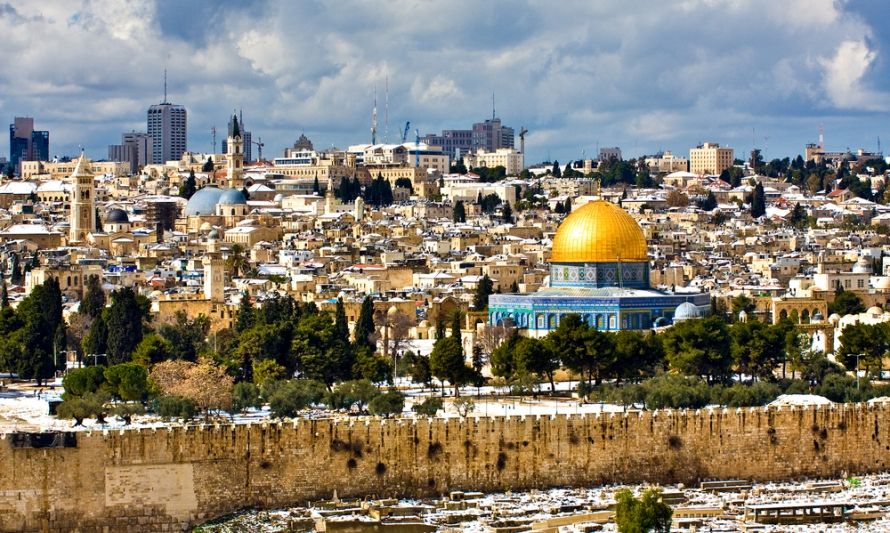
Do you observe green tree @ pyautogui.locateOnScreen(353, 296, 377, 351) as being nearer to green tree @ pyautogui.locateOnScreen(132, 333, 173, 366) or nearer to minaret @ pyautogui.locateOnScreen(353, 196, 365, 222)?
green tree @ pyautogui.locateOnScreen(132, 333, 173, 366)

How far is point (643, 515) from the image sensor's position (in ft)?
113

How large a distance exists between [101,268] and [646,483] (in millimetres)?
46725

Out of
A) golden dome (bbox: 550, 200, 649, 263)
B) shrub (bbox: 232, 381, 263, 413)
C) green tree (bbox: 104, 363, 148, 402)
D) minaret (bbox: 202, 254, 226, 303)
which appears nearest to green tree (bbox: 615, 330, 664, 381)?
shrub (bbox: 232, 381, 263, 413)

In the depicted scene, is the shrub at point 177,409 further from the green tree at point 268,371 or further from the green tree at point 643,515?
the green tree at point 643,515

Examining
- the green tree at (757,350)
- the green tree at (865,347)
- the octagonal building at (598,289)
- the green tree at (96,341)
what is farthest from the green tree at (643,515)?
the octagonal building at (598,289)

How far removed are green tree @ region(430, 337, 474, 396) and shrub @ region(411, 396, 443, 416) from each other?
A: 5954 millimetres

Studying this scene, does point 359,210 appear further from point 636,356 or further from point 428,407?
point 428,407

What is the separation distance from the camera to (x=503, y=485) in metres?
38.7

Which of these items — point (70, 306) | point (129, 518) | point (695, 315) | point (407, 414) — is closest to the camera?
point (129, 518)

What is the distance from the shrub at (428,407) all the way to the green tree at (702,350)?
27.4 feet

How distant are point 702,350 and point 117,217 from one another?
59325 millimetres

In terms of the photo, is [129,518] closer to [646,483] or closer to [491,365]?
[646,483]

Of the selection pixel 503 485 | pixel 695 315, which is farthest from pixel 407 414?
pixel 695 315

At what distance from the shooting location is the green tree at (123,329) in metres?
56.8
